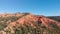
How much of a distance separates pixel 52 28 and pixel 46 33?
242 cm

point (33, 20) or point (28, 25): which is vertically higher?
point (33, 20)

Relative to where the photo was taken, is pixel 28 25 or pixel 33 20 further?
pixel 33 20

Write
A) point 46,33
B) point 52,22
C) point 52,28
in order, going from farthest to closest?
point 52,22 → point 52,28 → point 46,33

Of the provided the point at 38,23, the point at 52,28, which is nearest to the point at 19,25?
the point at 38,23

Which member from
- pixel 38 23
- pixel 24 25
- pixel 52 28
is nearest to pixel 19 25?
pixel 24 25

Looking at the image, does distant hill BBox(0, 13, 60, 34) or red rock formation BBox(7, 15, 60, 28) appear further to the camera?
red rock formation BBox(7, 15, 60, 28)

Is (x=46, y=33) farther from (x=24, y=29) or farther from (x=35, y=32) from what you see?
(x=24, y=29)

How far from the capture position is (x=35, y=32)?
2925cm

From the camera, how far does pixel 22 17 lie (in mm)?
33562

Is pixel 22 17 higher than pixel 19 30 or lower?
higher

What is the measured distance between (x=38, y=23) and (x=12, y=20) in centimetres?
494

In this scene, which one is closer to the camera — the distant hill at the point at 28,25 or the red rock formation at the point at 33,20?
the distant hill at the point at 28,25

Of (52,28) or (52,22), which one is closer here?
(52,28)

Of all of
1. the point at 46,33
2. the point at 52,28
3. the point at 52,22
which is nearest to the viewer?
the point at 46,33
